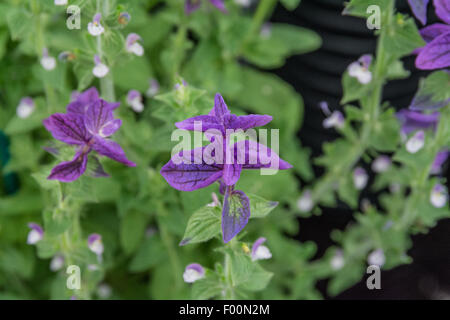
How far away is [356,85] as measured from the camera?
3.33ft

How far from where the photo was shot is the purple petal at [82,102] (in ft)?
2.80

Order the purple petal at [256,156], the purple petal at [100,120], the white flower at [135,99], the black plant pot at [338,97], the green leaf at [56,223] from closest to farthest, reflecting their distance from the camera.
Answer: the purple petal at [256,156], the purple petal at [100,120], the green leaf at [56,223], the white flower at [135,99], the black plant pot at [338,97]

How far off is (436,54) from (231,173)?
1.20 feet

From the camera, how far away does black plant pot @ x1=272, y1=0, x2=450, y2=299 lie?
1.51 m

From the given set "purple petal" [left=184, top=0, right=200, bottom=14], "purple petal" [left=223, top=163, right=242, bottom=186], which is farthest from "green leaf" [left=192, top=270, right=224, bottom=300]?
"purple petal" [left=184, top=0, right=200, bottom=14]

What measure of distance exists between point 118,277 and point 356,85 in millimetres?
767

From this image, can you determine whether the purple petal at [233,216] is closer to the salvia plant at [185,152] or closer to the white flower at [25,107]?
the salvia plant at [185,152]

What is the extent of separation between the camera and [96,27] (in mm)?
840

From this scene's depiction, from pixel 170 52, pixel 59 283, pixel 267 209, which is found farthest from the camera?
pixel 170 52

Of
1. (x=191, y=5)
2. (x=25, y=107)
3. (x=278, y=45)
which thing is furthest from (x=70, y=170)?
(x=278, y=45)

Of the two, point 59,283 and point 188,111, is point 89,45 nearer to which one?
point 188,111

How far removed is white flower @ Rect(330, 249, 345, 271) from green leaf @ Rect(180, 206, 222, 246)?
25.0 inches

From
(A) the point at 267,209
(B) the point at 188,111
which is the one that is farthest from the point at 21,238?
(A) the point at 267,209

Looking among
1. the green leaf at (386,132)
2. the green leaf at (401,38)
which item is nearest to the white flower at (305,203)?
the green leaf at (386,132)
